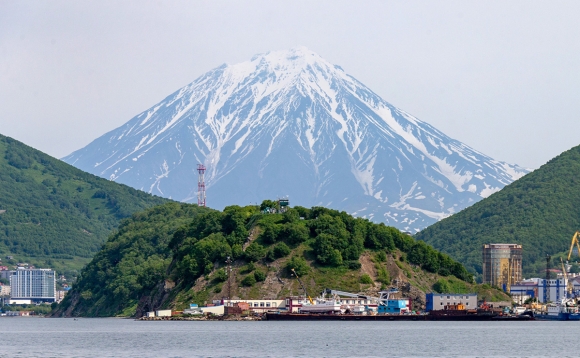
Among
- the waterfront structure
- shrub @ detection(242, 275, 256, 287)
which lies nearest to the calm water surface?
the waterfront structure

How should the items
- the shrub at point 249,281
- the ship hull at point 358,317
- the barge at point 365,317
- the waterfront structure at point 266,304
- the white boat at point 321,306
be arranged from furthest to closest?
the shrub at point 249,281, the waterfront structure at point 266,304, the white boat at point 321,306, the barge at point 365,317, the ship hull at point 358,317

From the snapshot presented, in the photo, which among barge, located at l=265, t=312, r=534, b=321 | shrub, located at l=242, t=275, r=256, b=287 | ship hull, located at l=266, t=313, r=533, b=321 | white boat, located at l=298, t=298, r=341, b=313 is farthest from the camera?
shrub, located at l=242, t=275, r=256, b=287

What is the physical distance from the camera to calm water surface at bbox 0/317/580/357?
120m

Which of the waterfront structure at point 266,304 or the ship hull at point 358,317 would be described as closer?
the ship hull at point 358,317

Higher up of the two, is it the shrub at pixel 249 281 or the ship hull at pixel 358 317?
the shrub at pixel 249 281

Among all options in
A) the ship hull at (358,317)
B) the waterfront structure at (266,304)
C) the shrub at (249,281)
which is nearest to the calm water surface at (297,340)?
the ship hull at (358,317)

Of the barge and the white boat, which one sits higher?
the white boat

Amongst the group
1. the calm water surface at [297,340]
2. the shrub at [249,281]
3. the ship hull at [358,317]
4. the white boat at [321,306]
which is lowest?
the calm water surface at [297,340]

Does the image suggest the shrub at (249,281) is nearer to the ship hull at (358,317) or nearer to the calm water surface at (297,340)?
the ship hull at (358,317)

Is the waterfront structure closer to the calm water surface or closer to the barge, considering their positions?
the barge

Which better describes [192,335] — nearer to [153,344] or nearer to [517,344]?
[153,344]

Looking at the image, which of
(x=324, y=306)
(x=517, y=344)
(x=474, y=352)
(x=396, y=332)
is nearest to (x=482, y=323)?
(x=324, y=306)

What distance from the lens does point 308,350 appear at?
122500 millimetres

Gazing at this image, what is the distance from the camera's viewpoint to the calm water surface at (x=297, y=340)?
120 m
